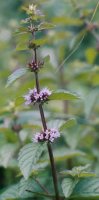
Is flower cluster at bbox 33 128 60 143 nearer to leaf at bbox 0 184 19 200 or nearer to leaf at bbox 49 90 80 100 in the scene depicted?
leaf at bbox 49 90 80 100

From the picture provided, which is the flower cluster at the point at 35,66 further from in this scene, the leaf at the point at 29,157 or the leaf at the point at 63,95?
the leaf at the point at 29,157

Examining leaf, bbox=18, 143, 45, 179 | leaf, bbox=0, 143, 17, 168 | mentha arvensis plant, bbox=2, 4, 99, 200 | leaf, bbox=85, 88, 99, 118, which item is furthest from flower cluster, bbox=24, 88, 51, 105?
leaf, bbox=85, 88, 99, 118

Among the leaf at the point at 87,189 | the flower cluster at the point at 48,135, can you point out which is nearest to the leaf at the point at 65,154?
the leaf at the point at 87,189

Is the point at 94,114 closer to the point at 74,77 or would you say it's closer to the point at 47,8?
the point at 74,77

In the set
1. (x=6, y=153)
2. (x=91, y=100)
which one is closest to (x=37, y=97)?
(x=6, y=153)

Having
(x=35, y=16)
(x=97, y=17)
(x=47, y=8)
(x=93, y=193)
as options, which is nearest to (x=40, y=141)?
(x=93, y=193)
